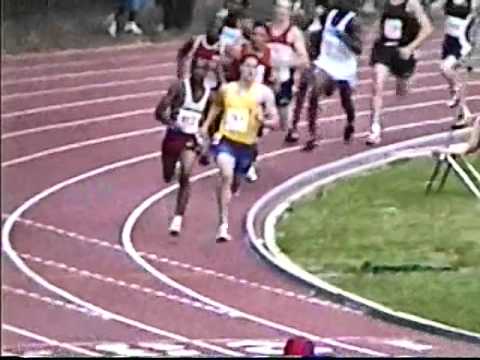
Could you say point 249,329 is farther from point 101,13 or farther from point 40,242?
point 101,13

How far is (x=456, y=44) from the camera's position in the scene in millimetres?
2947

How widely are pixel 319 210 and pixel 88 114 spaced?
0.73 metres

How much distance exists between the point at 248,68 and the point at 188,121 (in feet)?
0.54

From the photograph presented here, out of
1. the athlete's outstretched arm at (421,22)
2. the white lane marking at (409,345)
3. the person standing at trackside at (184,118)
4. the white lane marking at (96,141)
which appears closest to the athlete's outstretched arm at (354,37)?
the athlete's outstretched arm at (421,22)

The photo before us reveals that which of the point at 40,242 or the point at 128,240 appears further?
the point at 128,240

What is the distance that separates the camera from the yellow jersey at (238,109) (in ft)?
8.97

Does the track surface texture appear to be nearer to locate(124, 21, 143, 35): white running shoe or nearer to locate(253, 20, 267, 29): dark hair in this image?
locate(124, 21, 143, 35): white running shoe

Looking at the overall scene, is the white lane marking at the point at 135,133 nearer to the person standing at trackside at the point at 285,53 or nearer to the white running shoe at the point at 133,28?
the person standing at trackside at the point at 285,53

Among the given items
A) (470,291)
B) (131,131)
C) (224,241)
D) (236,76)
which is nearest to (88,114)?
(131,131)

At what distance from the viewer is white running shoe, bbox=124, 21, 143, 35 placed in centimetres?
249

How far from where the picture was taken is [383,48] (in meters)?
2.91

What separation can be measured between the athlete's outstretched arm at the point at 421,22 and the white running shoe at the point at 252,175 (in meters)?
0.42

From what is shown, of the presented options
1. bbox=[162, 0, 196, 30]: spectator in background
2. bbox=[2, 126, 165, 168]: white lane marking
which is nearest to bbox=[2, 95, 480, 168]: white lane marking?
bbox=[2, 126, 165, 168]: white lane marking

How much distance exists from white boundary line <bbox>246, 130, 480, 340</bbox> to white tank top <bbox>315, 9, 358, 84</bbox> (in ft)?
0.72
